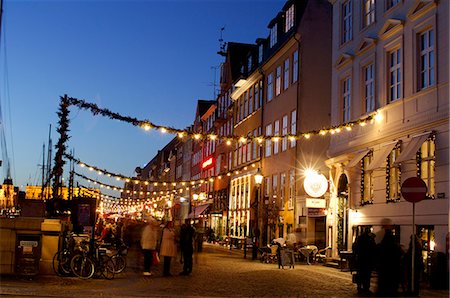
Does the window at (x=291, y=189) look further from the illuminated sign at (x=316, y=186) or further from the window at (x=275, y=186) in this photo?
the illuminated sign at (x=316, y=186)

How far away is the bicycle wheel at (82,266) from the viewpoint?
1898 centimetres

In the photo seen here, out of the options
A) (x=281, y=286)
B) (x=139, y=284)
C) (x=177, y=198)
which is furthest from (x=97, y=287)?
(x=177, y=198)

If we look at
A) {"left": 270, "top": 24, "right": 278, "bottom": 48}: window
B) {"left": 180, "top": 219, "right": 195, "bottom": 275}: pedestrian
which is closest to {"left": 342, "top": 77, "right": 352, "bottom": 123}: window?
{"left": 180, "top": 219, "right": 195, "bottom": 275}: pedestrian

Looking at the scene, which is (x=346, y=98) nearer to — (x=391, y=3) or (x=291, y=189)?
(x=391, y=3)

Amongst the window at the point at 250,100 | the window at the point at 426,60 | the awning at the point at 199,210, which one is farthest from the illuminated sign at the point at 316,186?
the awning at the point at 199,210

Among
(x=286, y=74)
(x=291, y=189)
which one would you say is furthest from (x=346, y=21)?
(x=286, y=74)

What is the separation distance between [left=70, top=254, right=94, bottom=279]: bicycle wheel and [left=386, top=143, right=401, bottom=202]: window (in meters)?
11.1

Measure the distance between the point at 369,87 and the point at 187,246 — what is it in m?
10.3

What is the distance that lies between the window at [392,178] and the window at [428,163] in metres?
1.89

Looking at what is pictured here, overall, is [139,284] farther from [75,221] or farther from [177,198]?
[177,198]

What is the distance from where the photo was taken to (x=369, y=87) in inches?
1081

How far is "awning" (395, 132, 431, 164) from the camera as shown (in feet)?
70.3

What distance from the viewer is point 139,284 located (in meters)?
18.5

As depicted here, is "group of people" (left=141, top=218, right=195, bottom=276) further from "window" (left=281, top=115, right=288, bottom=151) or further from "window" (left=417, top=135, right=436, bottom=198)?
"window" (left=281, top=115, right=288, bottom=151)
